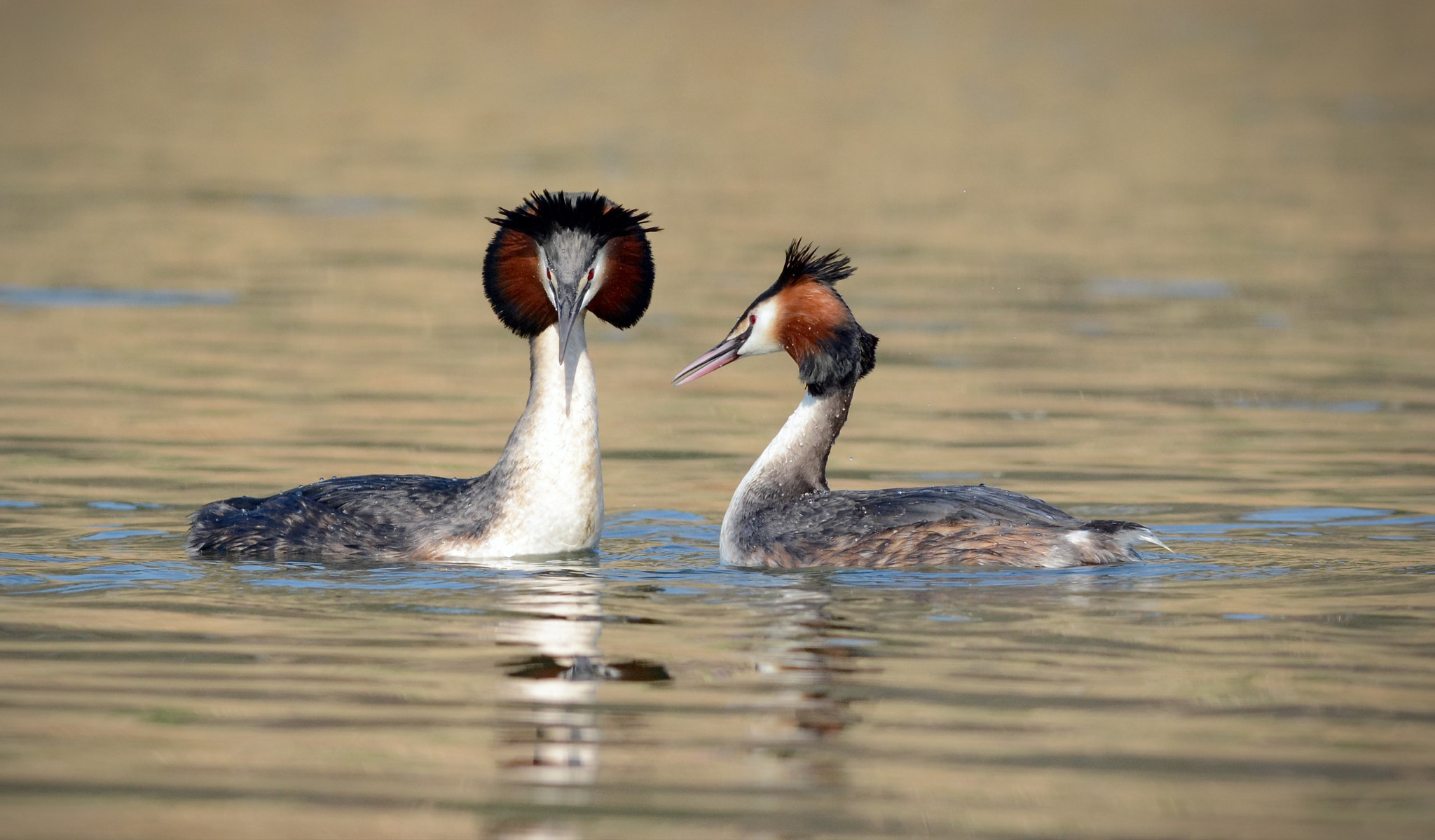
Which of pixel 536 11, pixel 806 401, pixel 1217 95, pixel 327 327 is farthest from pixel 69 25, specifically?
pixel 806 401

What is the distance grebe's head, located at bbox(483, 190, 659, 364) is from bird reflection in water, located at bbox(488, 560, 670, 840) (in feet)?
4.26

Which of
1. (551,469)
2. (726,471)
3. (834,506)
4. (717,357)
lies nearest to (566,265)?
(551,469)

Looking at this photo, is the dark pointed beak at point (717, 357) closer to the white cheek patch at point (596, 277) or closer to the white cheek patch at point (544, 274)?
the white cheek patch at point (596, 277)

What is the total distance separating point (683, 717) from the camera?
26.1 feet

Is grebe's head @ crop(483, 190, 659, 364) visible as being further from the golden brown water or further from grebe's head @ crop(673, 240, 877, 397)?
the golden brown water

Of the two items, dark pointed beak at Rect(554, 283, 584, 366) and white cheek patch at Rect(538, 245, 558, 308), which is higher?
white cheek patch at Rect(538, 245, 558, 308)

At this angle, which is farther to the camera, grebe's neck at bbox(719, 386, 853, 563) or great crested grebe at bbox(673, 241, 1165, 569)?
grebe's neck at bbox(719, 386, 853, 563)

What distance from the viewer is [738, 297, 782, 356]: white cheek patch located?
11656mm

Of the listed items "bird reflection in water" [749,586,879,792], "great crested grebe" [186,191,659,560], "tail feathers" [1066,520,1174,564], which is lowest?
"bird reflection in water" [749,586,879,792]

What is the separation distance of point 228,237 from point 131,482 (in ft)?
38.3

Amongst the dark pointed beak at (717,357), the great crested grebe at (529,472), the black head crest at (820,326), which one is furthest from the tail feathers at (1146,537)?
the great crested grebe at (529,472)

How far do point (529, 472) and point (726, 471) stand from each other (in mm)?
3041

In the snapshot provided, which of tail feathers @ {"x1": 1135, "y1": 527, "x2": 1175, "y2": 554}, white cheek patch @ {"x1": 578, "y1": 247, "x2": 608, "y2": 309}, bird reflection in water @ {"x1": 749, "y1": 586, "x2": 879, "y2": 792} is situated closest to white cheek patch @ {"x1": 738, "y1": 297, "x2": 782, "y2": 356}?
white cheek patch @ {"x1": 578, "y1": 247, "x2": 608, "y2": 309}

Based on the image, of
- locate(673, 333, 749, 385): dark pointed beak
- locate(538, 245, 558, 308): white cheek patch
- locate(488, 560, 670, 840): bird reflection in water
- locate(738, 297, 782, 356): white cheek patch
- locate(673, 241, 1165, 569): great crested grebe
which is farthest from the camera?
locate(673, 333, 749, 385): dark pointed beak
